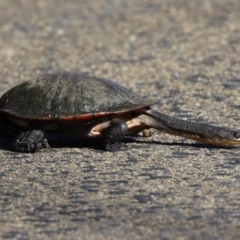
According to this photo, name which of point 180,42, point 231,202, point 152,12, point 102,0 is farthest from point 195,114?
point 102,0

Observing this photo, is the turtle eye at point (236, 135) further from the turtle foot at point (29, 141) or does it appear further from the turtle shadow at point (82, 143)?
the turtle foot at point (29, 141)

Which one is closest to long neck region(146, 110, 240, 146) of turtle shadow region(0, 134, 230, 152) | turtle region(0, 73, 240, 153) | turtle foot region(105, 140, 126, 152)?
turtle region(0, 73, 240, 153)

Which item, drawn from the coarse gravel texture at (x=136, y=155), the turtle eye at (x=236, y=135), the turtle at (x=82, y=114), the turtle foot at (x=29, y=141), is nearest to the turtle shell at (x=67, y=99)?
the turtle at (x=82, y=114)

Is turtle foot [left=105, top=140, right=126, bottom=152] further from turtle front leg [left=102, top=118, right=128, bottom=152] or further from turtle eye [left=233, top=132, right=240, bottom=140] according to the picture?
turtle eye [left=233, top=132, right=240, bottom=140]

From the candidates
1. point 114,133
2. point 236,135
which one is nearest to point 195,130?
point 236,135

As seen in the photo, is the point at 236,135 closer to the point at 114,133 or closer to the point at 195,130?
the point at 195,130

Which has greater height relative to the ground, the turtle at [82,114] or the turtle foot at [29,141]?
the turtle at [82,114]

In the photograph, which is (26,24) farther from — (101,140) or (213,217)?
(213,217)
